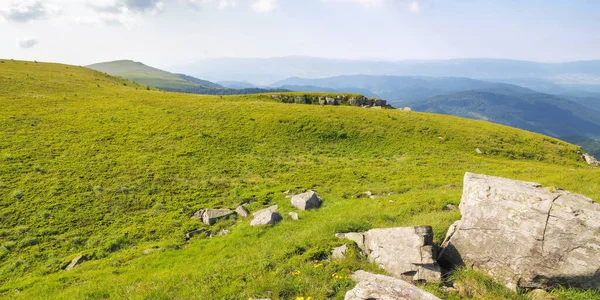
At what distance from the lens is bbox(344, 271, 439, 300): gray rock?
775 cm

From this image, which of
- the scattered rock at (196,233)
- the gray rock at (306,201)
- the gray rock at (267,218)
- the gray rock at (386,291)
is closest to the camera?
the gray rock at (386,291)

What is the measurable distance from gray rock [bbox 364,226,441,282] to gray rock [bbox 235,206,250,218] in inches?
439

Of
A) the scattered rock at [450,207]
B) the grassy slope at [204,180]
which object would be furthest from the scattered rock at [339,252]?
the scattered rock at [450,207]

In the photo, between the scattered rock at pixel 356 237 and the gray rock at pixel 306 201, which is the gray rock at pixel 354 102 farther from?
the scattered rock at pixel 356 237

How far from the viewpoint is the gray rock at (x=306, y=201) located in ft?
66.9

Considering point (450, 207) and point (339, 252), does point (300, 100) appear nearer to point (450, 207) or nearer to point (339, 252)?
point (450, 207)

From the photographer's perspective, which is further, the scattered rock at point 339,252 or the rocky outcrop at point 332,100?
the rocky outcrop at point 332,100

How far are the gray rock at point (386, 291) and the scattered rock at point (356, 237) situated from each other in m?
3.44

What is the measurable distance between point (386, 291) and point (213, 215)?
49.4ft

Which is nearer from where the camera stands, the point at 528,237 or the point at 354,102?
the point at 528,237

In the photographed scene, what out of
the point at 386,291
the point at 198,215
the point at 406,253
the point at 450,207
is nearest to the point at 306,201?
the point at 198,215

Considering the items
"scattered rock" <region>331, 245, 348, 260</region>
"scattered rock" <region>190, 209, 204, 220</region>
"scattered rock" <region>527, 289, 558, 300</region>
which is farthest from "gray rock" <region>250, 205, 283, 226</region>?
"scattered rock" <region>527, 289, 558, 300</region>

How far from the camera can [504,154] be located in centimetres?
4016

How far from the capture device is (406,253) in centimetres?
1038
